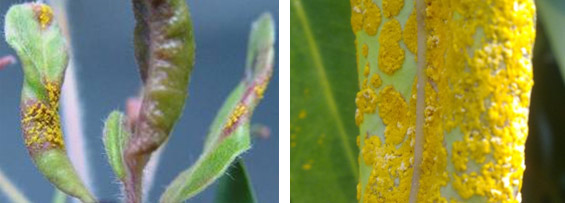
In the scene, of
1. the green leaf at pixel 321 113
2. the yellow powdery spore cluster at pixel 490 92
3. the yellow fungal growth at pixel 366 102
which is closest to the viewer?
the yellow powdery spore cluster at pixel 490 92

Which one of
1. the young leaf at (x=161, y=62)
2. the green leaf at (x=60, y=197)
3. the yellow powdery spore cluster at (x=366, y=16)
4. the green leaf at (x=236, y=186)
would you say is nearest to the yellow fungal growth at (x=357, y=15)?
the yellow powdery spore cluster at (x=366, y=16)

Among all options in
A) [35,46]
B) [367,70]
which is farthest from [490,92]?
[35,46]

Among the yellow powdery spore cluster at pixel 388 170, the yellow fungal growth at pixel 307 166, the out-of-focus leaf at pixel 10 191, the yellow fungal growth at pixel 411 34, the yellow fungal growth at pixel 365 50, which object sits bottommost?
the out-of-focus leaf at pixel 10 191

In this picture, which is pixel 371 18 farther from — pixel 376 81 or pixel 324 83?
pixel 324 83

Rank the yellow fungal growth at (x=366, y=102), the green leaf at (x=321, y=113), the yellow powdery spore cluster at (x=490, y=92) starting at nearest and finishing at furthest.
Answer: the yellow powdery spore cluster at (x=490, y=92) < the yellow fungal growth at (x=366, y=102) < the green leaf at (x=321, y=113)

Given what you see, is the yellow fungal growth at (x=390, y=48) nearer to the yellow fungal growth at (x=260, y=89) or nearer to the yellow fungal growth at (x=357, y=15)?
the yellow fungal growth at (x=357, y=15)

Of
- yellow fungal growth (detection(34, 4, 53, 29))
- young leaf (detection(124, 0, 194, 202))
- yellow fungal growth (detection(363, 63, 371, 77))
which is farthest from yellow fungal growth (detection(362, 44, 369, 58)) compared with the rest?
yellow fungal growth (detection(34, 4, 53, 29))

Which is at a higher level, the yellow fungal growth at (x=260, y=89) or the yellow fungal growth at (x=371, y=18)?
the yellow fungal growth at (x=371, y=18)
